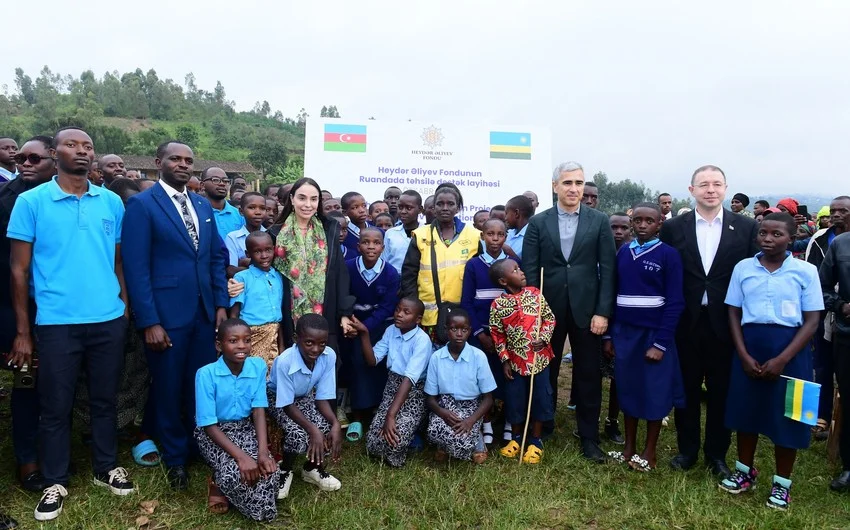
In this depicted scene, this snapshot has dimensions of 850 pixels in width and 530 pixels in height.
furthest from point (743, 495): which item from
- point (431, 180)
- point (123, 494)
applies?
point (431, 180)

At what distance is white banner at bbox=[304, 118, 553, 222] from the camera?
8195 millimetres

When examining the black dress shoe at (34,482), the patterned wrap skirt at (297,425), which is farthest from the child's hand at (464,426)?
the black dress shoe at (34,482)

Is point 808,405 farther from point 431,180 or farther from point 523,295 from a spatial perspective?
point 431,180

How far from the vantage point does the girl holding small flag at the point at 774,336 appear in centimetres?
328

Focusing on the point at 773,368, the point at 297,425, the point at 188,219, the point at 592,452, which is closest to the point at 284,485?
the point at 297,425

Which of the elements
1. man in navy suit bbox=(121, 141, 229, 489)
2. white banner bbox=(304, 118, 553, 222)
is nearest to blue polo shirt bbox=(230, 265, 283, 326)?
man in navy suit bbox=(121, 141, 229, 489)

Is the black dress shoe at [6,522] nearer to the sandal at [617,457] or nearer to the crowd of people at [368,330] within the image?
the crowd of people at [368,330]

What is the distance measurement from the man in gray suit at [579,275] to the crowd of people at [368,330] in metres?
0.02

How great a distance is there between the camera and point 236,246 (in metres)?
4.43

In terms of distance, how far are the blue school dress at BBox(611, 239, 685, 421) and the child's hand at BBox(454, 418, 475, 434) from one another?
108cm

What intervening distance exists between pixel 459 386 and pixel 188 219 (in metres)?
2.15

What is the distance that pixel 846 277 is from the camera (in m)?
3.57

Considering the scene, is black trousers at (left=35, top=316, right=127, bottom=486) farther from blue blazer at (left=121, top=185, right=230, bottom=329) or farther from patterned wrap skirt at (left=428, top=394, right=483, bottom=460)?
patterned wrap skirt at (left=428, top=394, right=483, bottom=460)

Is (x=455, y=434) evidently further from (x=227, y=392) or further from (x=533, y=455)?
(x=227, y=392)
